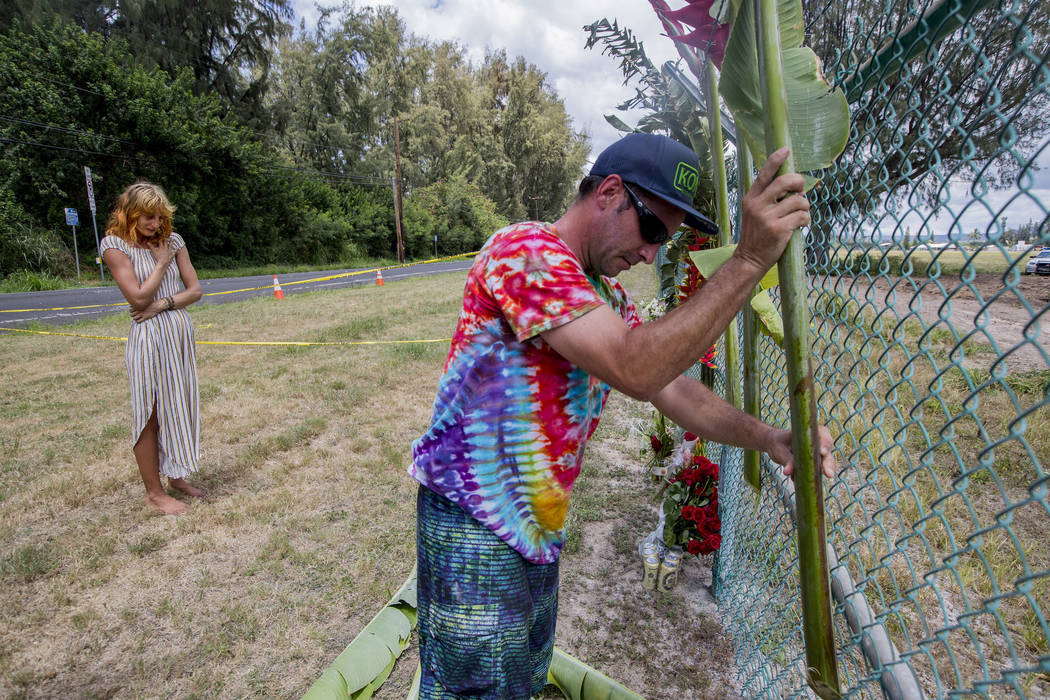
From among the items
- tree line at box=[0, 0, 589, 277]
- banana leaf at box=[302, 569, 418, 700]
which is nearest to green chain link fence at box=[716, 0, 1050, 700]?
banana leaf at box=[302, 569, 418, 700]

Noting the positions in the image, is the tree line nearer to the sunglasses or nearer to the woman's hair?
the woman's hair

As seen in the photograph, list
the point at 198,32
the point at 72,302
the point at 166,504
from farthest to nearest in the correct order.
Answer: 1. the point at 198,32
2. the point at 72,302
3. the point at 166,504

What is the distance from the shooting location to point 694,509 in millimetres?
2756

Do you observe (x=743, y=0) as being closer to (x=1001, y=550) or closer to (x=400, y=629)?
(x=400, y=629)

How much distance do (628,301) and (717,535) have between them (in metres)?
1.68

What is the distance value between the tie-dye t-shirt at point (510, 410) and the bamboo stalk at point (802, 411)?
0.42 m

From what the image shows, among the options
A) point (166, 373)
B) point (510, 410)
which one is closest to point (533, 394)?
point (510, 410)

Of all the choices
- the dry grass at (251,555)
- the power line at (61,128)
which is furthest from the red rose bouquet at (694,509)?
the power line at (61,128)

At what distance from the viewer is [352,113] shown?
117 feet

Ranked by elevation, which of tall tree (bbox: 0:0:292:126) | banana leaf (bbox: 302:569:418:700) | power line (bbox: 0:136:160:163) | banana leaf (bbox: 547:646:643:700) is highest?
tall tree (bbox: 0:0:292:126)

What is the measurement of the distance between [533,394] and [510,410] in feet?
0.23

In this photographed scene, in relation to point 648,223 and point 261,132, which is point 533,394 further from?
point 261,132

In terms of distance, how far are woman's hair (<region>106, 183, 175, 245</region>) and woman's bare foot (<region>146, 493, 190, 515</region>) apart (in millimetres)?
1623

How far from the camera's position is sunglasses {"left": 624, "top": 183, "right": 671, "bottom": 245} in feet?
4.16
